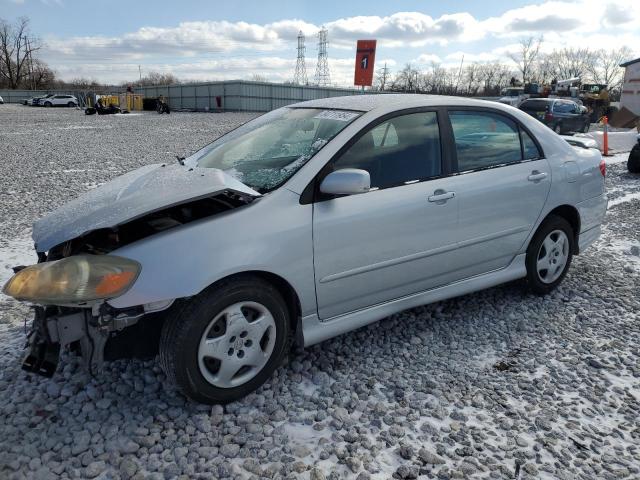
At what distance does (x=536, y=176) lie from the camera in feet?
12.4

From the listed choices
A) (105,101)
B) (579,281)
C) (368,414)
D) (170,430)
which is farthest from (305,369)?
(105,101)

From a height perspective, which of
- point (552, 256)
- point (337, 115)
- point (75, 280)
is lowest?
point (552, 256)

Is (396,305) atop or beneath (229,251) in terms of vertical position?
beneath

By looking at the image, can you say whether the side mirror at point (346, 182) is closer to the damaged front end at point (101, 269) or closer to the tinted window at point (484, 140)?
the damaged front end at point (101, 269)

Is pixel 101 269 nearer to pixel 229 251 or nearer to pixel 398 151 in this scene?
pixel 229 251

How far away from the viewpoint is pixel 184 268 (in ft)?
7.81

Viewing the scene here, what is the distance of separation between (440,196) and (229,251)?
1462 mm

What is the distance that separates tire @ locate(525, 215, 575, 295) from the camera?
13.0 feet

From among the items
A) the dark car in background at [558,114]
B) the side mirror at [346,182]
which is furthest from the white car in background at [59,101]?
the side mirror at [346,182]

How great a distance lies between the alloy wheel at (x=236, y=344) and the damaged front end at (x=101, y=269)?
0.28 m

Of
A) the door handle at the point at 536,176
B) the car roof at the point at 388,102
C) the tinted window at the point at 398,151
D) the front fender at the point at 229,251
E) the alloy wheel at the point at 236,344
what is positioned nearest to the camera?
the front fender at the point at 229,251

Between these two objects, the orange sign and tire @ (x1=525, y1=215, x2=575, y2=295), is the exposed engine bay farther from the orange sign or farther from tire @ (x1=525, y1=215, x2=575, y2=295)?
the orange sign

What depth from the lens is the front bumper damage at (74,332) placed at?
91.5 inches

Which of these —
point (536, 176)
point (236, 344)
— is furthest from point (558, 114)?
point (236, 344)
